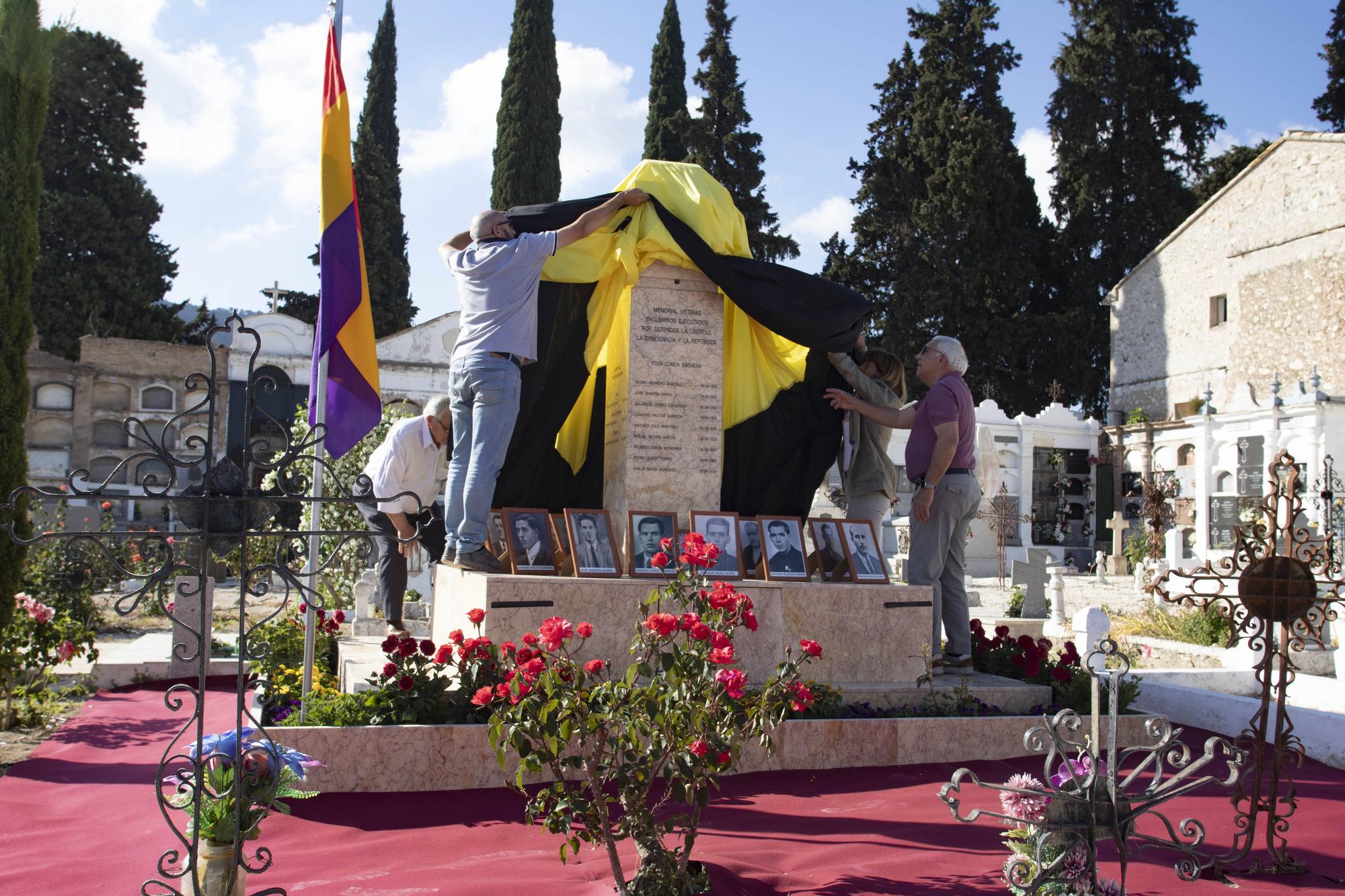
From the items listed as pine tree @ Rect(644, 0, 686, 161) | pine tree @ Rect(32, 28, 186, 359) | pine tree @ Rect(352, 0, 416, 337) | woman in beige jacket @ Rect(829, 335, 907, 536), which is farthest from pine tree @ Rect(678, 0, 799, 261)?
woman in beige jacket @ Rect(829, 335, 907, 536)

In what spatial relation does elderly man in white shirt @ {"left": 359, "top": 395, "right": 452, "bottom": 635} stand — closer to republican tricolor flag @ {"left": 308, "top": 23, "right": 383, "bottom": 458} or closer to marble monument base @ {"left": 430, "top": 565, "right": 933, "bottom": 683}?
republican tricolor flag @ {"left": 308, "top": 23, "right": 383, "bottom": 458}

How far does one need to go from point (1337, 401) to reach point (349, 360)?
1890cm

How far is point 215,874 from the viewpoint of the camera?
8.87ft

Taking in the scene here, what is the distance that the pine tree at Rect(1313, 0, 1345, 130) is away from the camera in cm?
3149

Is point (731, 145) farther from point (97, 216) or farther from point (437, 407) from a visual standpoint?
point (437, 407)

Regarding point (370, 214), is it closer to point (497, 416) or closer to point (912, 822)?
point (497, 416)

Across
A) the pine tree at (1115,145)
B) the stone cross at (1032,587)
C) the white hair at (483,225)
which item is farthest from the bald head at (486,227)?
the pine tree at (1115,145)

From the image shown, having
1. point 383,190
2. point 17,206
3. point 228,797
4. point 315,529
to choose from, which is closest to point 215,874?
point 228,797

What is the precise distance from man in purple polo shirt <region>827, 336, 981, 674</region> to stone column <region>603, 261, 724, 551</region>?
112 cm

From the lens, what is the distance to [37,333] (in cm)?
2644

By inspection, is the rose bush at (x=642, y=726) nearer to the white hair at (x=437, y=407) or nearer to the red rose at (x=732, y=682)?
the red rose at (x=732, y=682)

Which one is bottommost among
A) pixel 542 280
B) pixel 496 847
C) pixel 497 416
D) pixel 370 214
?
pixel 496 847

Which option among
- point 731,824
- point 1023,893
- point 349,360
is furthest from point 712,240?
point 1023,893

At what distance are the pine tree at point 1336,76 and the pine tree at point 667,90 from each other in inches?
772
